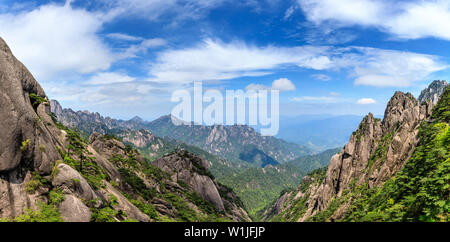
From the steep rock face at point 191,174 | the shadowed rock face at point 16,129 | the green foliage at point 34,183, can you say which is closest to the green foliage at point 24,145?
the shadowed rock face at point 16,129

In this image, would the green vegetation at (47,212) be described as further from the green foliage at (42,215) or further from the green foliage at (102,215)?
the green foliage at (102,215)

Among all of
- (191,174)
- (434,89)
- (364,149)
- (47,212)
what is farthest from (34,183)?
(434,89)

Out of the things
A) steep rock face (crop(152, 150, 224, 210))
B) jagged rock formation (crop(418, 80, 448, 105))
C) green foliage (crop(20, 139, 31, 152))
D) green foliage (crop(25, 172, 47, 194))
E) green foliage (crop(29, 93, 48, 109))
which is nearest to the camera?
green foliage (crop(25, 172, 47, 194))

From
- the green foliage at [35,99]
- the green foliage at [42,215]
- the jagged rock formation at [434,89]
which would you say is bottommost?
the green foliage at [42,215]

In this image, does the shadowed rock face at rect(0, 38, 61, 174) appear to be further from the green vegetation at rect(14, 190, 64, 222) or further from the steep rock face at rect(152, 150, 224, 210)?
the steep rock face at rect(152, 150, 224, 210)

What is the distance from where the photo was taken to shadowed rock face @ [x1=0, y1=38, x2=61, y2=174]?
15.8m

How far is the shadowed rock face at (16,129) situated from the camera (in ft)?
51.8

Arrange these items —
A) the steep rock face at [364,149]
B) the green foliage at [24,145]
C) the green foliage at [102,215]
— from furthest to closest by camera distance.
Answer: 1. the steep rock face at [364,149]
2. the green foliage at [102,215]
3. the green foliage at [24,145]

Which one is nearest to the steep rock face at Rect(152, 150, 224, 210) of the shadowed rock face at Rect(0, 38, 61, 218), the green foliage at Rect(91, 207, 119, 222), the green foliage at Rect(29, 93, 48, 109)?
the green foliage at Rect(91, 207, 119, 222)

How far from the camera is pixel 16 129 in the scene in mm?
16531
